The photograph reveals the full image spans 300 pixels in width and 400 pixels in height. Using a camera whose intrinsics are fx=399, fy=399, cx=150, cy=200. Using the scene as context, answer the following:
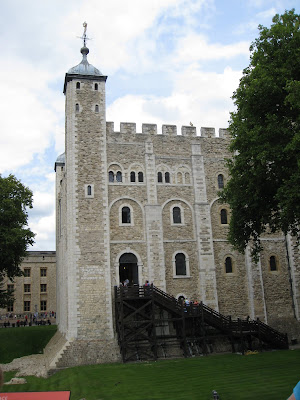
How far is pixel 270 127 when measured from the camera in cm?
1727

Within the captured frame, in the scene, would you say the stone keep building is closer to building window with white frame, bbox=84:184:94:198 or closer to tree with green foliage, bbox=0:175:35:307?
building window with white frame, bbox=84:184:94:198

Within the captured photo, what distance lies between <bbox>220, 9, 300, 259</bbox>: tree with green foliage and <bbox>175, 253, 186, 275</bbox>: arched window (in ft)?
27.3

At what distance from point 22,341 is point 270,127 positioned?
77.6 ft

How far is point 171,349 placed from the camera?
24.1 meters

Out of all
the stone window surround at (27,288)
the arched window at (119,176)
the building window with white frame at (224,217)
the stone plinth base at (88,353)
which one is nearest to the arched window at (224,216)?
the building window with white frame at (224,217)

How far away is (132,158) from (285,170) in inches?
503

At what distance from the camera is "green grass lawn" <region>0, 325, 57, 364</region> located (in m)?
27.5

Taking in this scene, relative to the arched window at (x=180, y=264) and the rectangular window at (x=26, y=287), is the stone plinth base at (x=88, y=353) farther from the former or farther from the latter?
the rectangular window at (x=26, y=287)

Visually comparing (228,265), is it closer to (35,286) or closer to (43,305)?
(43,305)

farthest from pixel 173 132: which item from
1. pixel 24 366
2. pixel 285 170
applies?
pixel 24 366

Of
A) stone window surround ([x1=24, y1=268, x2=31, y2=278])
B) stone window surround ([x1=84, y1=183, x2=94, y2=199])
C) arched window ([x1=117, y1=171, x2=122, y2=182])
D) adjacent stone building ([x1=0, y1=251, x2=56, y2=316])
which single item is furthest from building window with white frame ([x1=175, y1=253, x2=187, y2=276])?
stone window surround ([x1=24, y1=268, x2=31, y2=278])

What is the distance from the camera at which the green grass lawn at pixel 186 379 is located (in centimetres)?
1437

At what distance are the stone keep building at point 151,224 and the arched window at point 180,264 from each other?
0.22 feet

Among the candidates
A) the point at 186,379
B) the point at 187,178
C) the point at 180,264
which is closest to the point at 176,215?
the point at 187,178
